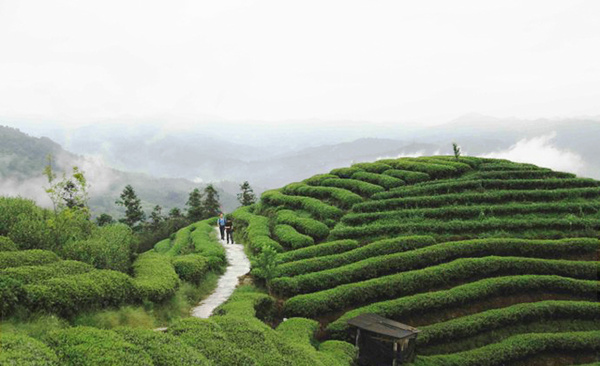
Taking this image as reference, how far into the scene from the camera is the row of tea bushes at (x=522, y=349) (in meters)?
15.1

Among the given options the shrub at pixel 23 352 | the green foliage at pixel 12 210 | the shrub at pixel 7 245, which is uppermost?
the green foliage at pixel 12 210

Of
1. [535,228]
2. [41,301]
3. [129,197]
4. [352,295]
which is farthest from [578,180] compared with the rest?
[129,197]

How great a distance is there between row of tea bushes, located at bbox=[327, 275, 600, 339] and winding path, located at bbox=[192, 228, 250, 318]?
5382mm

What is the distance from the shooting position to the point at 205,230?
33969 millimetres

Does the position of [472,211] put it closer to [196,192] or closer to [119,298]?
[119,298]

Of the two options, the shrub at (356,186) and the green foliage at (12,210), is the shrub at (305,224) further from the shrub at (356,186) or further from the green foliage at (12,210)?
the green foliage at (12,210)

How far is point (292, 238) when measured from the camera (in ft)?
79.7

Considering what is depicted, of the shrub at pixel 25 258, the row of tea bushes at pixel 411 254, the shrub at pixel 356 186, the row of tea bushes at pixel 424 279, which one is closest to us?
the shrub at pixel 25 258

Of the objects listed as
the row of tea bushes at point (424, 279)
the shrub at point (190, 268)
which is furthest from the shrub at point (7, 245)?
the row of tea bushes at point (424, 279)

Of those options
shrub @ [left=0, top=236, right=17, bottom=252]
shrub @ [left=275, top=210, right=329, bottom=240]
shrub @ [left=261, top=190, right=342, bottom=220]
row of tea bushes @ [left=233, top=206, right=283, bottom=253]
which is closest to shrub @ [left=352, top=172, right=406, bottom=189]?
shrub @ [left=261, top=190, right=342, bottom=220]

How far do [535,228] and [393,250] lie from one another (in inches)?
364

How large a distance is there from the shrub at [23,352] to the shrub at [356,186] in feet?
78.9

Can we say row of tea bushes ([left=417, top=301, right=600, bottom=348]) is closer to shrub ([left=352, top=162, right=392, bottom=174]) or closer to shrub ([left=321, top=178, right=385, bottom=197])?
shrub ([left=321, top=178, right=385, bottom=197])

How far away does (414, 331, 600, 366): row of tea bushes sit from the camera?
15062 mm
